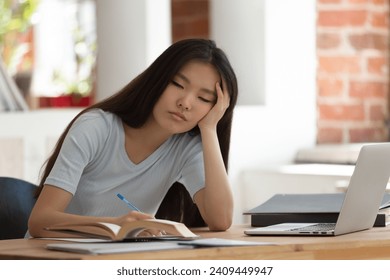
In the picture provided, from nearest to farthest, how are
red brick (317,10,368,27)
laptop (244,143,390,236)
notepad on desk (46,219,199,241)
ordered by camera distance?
notepad on desk (46,219,199,241) < laptop (244,143,390,236) < red brick (317,10,368,27)

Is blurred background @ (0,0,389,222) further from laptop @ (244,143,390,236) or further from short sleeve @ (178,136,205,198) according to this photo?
laptop @ (244,143,390,236)

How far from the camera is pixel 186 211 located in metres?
2.74

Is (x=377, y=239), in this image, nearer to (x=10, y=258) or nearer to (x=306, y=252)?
(x=306, y=252)

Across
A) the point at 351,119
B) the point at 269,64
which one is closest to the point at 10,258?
the point at 269,64

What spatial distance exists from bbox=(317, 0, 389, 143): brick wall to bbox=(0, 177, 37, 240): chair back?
2318mm

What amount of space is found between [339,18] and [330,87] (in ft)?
1.09

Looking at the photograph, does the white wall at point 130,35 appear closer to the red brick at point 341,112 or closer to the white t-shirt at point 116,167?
the red brick at point 341,112

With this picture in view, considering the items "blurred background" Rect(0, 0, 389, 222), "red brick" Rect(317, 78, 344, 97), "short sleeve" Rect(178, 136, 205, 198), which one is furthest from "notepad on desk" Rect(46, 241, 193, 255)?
"red brick" Rect(317, 78, 344, 97)

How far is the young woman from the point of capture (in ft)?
8.31

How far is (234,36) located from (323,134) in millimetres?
664

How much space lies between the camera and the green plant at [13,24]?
8.34 m

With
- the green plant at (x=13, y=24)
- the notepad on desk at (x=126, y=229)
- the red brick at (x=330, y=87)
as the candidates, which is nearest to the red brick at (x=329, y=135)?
the red brick at (x=330, y=87)
